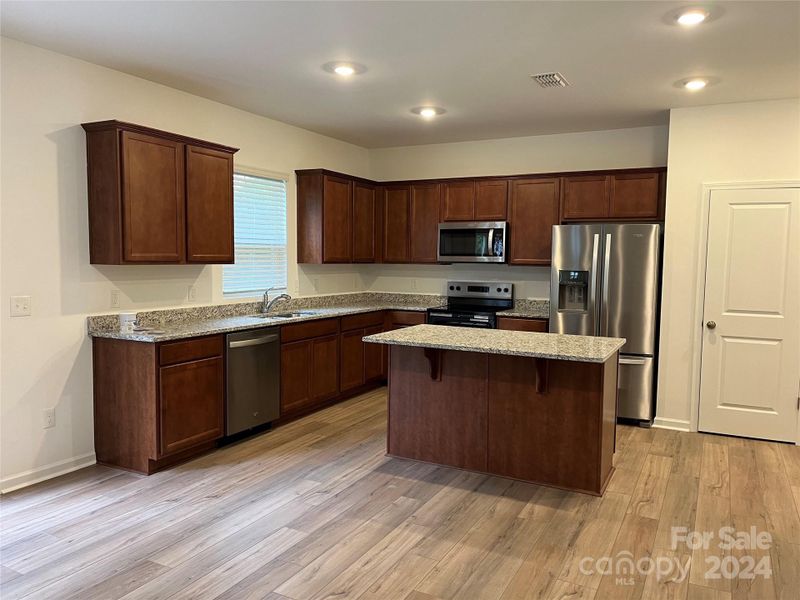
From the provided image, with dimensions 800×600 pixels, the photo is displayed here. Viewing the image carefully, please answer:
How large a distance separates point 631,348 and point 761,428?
1.14 m

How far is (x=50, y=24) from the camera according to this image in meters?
3.19

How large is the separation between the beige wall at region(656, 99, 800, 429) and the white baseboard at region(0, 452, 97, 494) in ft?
14.8

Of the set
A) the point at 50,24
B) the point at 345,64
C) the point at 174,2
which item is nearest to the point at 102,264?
the point at 50,24

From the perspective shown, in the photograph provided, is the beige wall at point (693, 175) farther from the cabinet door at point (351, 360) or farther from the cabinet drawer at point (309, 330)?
the cabinet drawer at point (309, 330)

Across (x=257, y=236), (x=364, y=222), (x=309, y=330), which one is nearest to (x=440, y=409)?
(x=309, y=330)

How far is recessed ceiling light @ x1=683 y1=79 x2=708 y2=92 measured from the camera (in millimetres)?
4047

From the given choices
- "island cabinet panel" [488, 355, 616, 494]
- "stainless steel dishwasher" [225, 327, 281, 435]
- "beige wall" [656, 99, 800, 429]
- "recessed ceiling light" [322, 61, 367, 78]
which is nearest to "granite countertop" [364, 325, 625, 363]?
"island cabinet panel" [488, 355, 616, 494]

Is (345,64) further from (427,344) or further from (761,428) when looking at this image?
(761,428)

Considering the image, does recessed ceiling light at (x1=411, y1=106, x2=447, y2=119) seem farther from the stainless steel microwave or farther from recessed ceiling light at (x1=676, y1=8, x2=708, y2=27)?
recessed ceiling light at (x1=676, y1=8, x2=708, y2=27)

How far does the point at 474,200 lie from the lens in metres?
6.11

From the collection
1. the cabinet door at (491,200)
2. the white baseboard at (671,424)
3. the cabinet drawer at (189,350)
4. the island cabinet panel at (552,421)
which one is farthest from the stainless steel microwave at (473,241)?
the cabinet drawer at (189,350)

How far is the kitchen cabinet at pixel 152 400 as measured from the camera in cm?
371

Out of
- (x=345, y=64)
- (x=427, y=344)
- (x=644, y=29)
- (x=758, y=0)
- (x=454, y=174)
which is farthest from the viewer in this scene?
(x=454, y=174)

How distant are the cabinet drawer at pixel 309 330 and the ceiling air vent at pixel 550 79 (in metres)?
2.69
